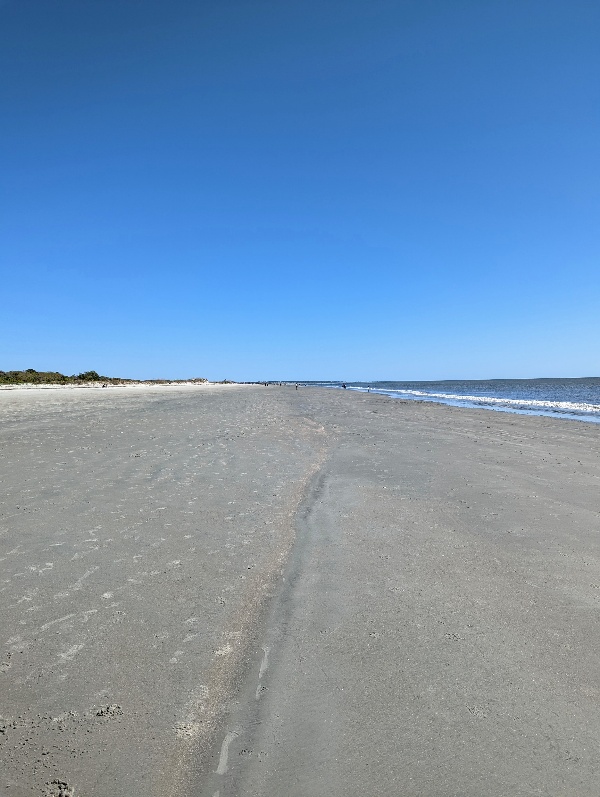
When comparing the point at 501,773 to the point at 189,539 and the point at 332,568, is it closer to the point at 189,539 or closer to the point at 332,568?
the point at 332,568

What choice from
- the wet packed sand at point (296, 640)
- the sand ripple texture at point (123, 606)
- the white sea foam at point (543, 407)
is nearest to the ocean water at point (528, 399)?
the white sea foam at point (543, 407)

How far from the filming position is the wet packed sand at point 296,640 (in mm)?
2164

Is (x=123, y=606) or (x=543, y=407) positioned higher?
(x=543, y=407)

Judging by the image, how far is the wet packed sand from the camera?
216 centimetres

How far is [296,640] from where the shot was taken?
3.20 metres

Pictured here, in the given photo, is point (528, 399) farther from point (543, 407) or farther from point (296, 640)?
point (296, 640)

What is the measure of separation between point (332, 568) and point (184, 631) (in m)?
1.59

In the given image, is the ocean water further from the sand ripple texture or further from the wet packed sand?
the sand ripple texture

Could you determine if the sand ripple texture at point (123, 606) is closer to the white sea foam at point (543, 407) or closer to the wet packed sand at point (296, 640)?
the wet packed sand at point (296, 640)

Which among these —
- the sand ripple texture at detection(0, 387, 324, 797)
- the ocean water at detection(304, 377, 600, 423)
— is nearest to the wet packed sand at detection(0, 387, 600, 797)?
the sand ripple texture at detection(0, 387, 324, 797)

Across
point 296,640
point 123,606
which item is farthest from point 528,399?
point 123,606

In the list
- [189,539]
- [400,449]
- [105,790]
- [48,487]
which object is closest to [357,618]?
[105,790]

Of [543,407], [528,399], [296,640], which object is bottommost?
[296,640]

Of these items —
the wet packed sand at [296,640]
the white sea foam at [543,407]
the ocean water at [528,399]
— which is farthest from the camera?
the ocean water at [528,399]
